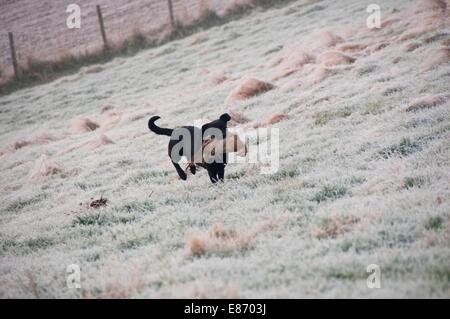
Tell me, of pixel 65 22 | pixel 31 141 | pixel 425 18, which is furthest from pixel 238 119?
pixel 65 22

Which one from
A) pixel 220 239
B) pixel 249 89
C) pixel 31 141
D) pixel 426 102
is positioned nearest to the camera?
pixel 220 239

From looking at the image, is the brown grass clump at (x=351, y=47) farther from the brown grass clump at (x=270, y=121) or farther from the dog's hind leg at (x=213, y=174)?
the dog's hind leg at (x=213, y=174)

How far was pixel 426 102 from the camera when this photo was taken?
8.09 metres

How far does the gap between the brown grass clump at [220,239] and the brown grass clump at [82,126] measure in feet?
30.4

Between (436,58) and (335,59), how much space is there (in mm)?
2822

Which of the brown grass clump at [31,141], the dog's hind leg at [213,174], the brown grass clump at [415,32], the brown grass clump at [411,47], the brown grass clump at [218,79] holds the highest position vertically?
the brown grass clump at [415,32]

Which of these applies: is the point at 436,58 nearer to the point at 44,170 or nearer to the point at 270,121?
the point at 270,121

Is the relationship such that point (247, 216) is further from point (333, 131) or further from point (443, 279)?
point (333, 131)

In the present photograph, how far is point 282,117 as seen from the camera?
966 cm

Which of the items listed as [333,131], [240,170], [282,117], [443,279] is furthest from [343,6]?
[443,279]

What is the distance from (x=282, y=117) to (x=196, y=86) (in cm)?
581

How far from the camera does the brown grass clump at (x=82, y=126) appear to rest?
44.4 feet

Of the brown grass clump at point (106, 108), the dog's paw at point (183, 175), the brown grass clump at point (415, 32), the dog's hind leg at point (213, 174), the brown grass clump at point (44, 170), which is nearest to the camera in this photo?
the dog's hind leg at point (213, 174)

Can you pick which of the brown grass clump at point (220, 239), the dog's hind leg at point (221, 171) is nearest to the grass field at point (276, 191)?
the brown grass clump at point (220, 239)
